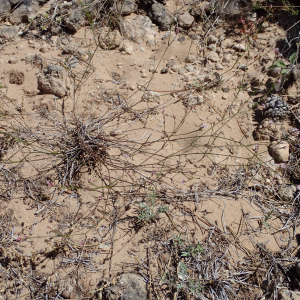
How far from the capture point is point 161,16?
145 inches

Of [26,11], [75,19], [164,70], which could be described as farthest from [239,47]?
[26,11]

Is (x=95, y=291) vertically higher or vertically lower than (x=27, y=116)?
lower

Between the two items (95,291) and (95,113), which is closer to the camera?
(95,291)

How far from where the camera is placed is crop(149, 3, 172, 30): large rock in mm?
3678

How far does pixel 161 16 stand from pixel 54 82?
5.59 feet

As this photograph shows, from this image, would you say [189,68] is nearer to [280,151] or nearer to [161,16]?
[161,16]

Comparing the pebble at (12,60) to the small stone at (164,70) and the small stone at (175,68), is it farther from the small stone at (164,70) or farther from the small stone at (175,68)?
the small stone at (175,68)

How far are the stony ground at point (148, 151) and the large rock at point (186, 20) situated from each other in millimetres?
15

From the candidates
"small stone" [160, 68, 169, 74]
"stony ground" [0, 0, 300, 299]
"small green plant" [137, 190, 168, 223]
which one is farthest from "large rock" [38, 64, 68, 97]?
"small green plant" [137, 190, 168, 223]

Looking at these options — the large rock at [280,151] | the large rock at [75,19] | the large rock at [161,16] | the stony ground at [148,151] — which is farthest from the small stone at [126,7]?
the large rock at [280,151]

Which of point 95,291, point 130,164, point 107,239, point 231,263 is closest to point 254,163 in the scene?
point 231,263

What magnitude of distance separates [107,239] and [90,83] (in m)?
1.75

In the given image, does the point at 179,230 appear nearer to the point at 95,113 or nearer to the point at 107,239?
the point at 107,239

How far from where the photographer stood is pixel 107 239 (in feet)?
7.46
